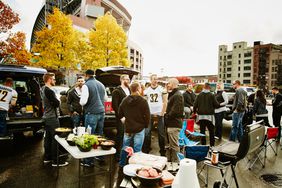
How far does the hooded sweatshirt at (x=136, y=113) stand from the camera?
4301 millimetres

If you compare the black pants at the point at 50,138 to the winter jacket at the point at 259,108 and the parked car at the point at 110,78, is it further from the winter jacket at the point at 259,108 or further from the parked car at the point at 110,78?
the winter jacket at the point at 259,108

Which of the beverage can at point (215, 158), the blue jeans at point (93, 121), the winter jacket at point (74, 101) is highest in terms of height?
the winter jacket at point (74, 101)

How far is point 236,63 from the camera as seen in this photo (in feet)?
263

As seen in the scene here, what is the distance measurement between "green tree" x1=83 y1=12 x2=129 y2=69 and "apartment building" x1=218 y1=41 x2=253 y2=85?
67.5 m

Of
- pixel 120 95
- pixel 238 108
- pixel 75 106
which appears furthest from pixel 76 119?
pixel 238 108

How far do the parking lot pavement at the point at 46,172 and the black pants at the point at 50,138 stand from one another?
10.9 inches

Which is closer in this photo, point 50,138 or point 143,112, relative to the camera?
point 143,112

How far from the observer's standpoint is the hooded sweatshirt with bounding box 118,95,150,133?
4.30m

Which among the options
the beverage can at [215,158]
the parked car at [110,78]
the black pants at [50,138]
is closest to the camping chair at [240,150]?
the beverage can at [215,158]

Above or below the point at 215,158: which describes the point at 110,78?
above

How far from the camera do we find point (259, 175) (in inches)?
185

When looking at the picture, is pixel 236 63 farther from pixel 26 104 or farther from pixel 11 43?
pixel 26 104

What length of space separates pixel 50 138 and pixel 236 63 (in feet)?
282

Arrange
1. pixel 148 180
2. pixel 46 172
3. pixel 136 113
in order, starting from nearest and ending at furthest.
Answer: pixel 148 180 → pixel 136 113 → pixel 46 172
